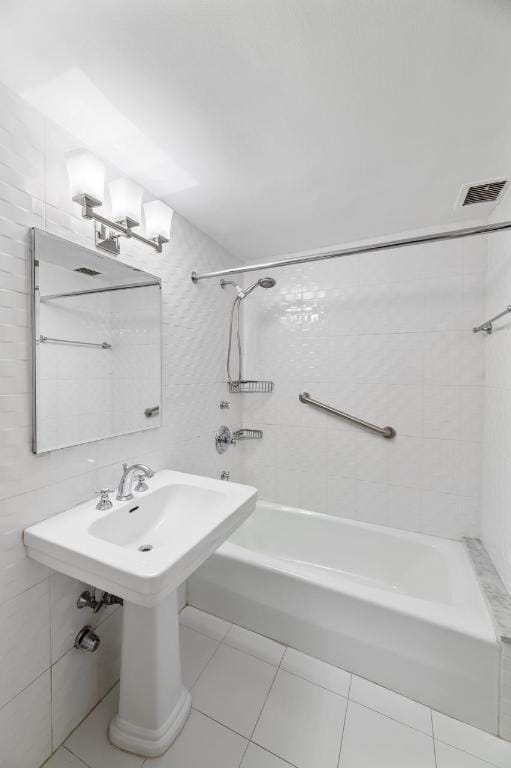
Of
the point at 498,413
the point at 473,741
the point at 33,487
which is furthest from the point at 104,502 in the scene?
the point at 498,413

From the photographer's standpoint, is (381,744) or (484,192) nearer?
(381,744)

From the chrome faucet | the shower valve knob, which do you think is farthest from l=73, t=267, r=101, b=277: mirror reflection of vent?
the shower valve knob

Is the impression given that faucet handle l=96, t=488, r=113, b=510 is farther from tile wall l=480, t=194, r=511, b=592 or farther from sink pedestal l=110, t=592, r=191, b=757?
tile wall l=480, t=194, r=511, b=592

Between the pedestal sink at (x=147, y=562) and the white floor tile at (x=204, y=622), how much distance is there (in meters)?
0.34

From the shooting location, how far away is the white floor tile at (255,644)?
4.79 feet

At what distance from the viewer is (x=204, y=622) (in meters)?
1.65

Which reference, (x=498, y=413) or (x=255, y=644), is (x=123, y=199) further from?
(x=255, y=644)

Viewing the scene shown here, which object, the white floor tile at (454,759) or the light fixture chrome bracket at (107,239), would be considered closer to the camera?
the white floor tile at (454,759)

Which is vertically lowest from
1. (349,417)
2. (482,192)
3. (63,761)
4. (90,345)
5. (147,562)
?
(63,761)

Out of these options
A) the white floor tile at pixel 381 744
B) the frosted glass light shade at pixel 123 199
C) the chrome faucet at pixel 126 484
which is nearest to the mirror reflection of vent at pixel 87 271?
the frosted glass light shade at pixel 123 199

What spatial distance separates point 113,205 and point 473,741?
2391mm

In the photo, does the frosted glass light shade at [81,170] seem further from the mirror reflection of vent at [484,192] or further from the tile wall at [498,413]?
the tile wall at [498,413]

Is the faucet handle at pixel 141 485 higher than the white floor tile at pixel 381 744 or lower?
higher

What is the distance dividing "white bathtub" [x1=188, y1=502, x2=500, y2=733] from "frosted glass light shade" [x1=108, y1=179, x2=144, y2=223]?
160 cm
